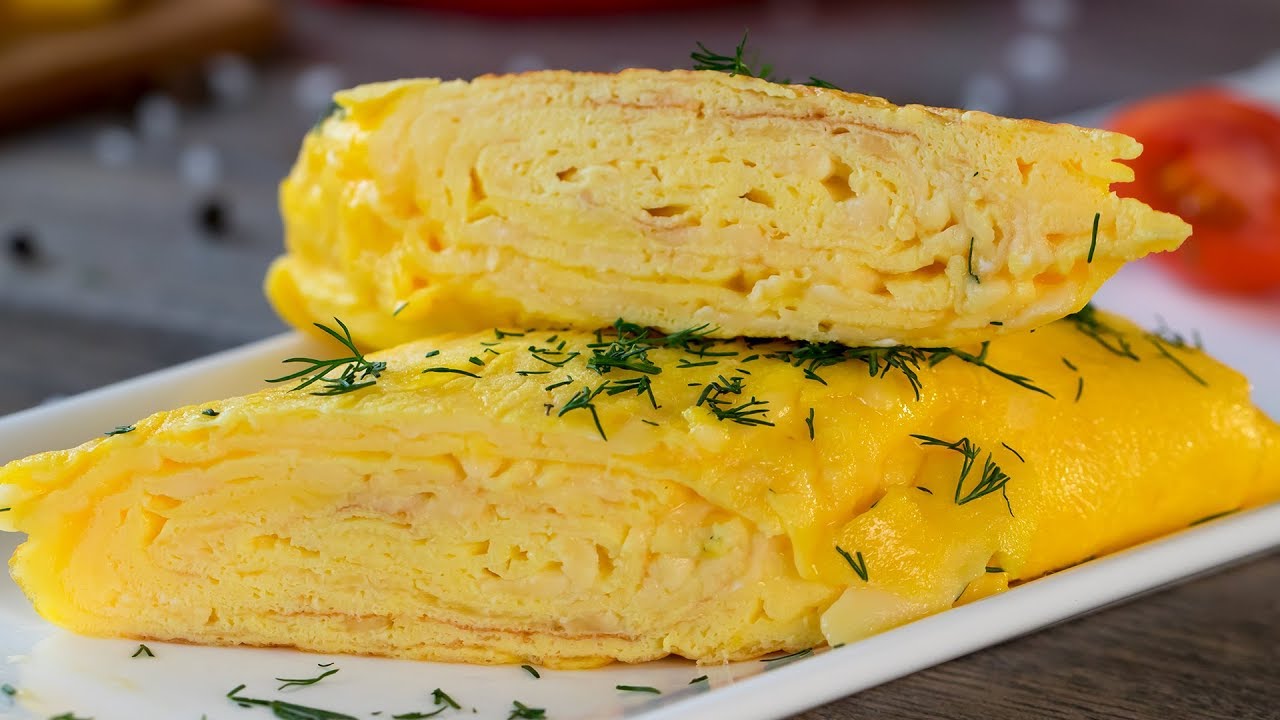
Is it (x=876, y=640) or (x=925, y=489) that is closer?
(x=876, y=640)

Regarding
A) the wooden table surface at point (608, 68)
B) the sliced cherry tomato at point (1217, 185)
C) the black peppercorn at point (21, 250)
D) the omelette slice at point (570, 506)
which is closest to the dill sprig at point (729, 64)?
the omelette slice at point (570, 506)

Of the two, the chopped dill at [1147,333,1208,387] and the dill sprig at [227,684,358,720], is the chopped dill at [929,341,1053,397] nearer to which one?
the chopped dill at [1147,333,1208,387]

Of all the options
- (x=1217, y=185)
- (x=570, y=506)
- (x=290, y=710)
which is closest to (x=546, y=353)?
(x=570, y=506)

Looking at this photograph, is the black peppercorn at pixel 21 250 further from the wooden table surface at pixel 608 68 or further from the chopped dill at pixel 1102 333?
the chopped dill at pixel 1102 333

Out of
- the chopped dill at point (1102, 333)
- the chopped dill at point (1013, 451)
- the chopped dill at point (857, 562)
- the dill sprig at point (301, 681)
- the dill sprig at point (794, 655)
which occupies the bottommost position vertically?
the dill sprig at point (301, 681)

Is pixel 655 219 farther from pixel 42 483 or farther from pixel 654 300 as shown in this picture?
pixel 42 483

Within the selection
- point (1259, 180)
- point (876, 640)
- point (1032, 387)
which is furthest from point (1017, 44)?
point (876, 640)

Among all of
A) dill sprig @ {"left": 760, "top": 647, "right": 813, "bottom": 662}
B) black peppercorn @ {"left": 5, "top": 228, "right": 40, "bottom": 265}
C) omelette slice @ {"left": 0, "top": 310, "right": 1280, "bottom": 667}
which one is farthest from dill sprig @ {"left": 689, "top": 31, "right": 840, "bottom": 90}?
black peppercorn @ {"left": 5, "top": 228, "right": 40, "bottom": 265}

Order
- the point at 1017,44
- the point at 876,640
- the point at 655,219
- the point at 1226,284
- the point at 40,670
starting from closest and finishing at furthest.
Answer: the point at 876,640
the point at 40,670
the point at 655,219
the point at 1226,284
the point at 1017,44
